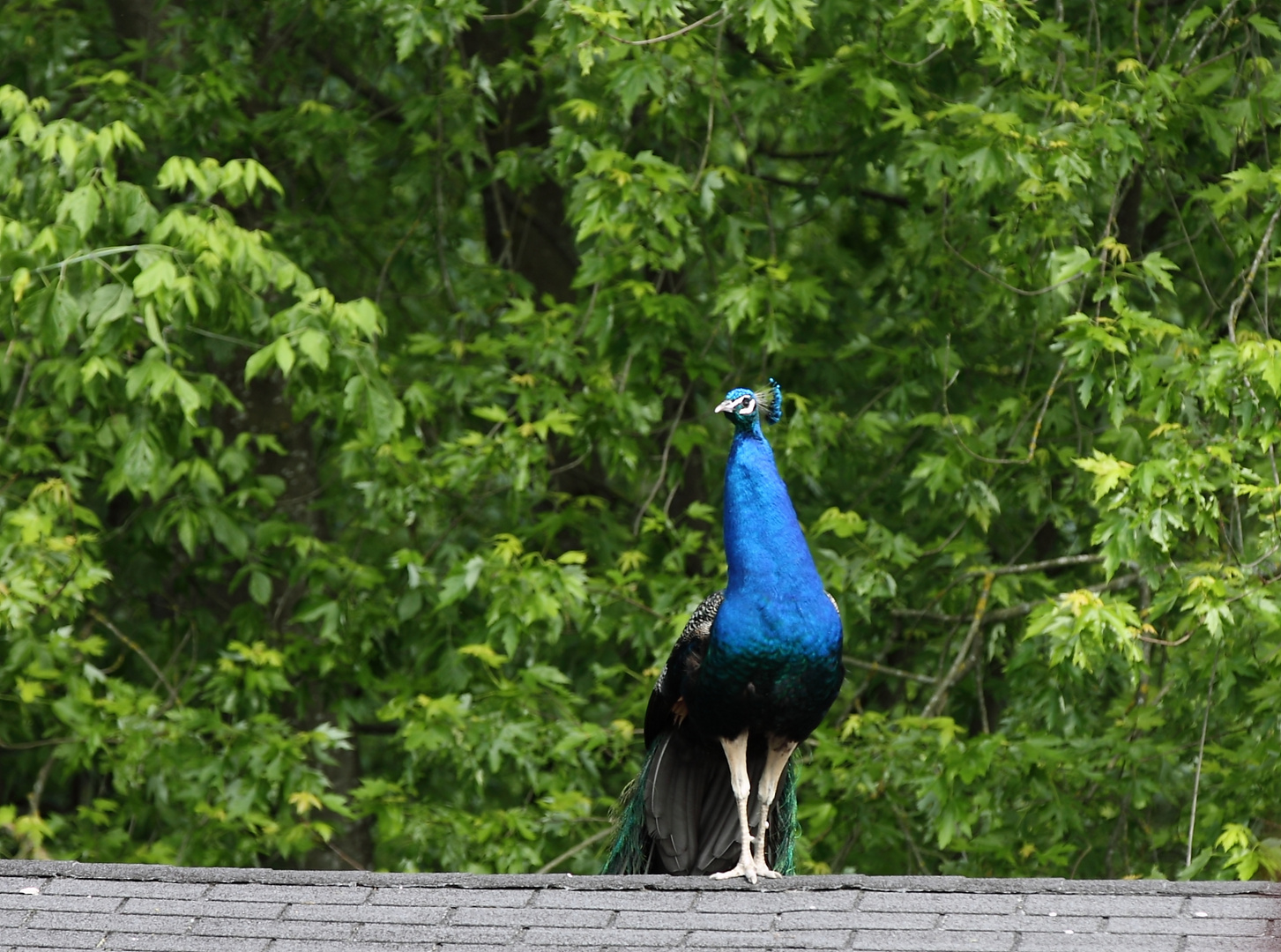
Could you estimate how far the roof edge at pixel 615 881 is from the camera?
330cm

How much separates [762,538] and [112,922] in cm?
171

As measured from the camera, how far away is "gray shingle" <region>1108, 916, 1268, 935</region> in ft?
10.0

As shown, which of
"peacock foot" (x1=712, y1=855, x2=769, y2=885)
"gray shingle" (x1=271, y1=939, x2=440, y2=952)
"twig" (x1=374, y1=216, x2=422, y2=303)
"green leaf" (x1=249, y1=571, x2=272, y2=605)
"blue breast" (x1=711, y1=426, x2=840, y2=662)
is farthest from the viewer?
"twig" (x1=374, y1=216, x2=422, y2=303)

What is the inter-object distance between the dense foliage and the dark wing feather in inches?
43.0

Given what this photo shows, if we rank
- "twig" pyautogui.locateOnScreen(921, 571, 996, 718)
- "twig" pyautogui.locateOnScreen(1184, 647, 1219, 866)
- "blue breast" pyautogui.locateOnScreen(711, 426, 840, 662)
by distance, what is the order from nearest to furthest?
"blue breast" pyautogui.locateOnScreen(711, 426, 840, 662), "twig" pyautogui.locateOnScreen(1184, 647, 1219, 866), "twig" pyautogui.locateOnScreen(921, 571, 996, 718)

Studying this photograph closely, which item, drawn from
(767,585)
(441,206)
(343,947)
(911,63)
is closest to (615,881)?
(343,947)

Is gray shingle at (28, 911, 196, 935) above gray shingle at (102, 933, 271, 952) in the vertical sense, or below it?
below

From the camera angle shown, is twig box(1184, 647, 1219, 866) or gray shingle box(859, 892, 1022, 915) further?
twig box(1184, 647, 1219, 866)

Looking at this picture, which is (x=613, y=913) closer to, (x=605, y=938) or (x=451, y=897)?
(x=605, y=938)

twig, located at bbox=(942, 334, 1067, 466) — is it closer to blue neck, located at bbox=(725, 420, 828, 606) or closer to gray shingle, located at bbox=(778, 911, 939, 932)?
blue neck, located at bbox=(725, 420, 828, 606)

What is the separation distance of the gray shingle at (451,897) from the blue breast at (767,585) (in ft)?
3.14

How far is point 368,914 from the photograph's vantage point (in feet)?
11.0

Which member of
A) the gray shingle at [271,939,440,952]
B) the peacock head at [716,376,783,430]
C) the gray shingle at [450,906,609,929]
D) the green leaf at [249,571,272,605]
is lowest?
the green leaf at [249,571,272,605]

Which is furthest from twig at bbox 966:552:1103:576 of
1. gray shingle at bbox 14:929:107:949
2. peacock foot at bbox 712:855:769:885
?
A: gray shingle at bbox 14:929:107:949
